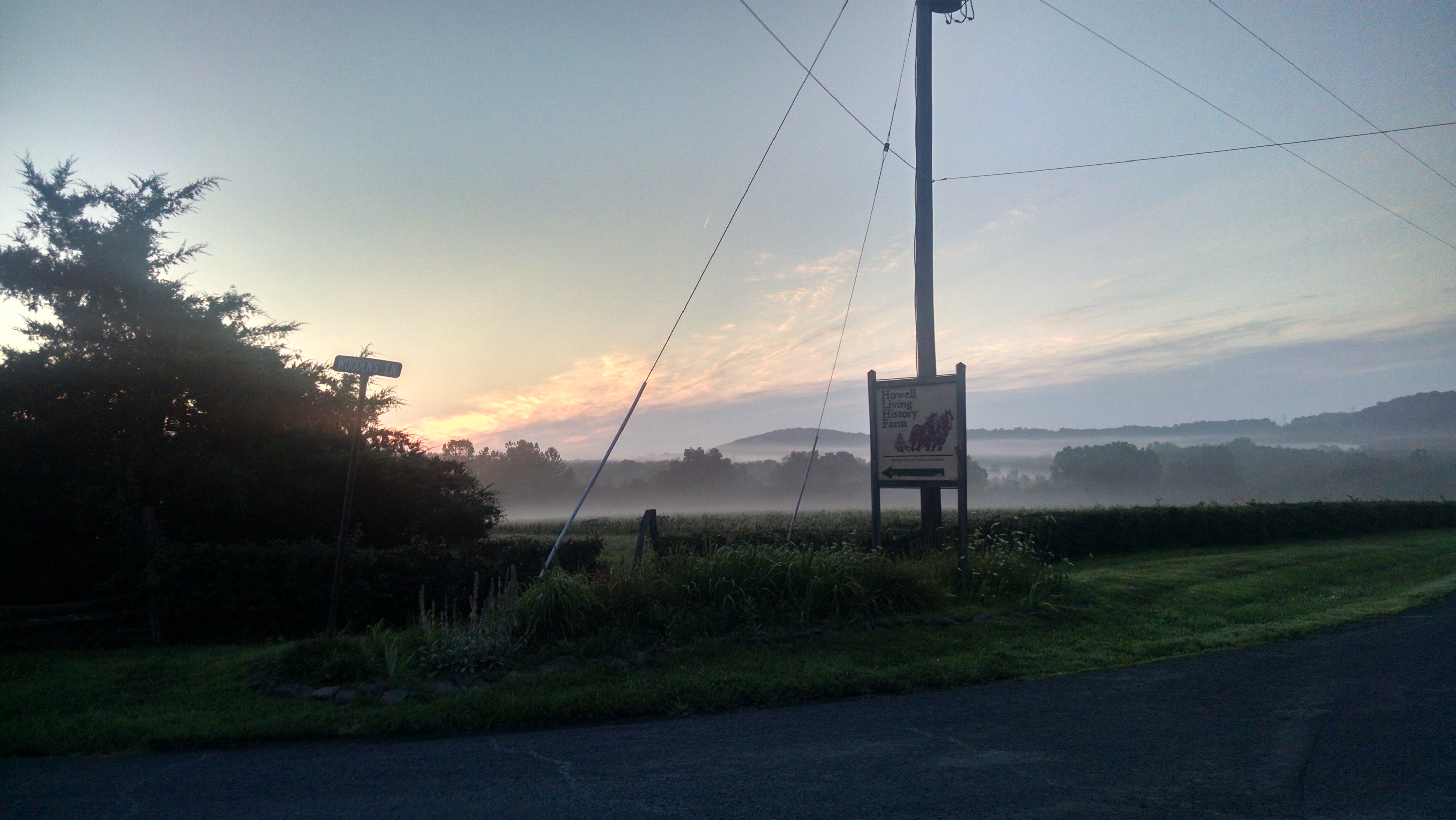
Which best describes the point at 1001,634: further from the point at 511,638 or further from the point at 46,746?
the point at 46,746

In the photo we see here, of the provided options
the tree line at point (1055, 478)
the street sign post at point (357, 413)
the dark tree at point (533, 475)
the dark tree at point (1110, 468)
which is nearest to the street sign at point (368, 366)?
the street sign post at point (357, 413)

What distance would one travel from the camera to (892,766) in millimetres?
5293

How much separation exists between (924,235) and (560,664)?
9.51 meters

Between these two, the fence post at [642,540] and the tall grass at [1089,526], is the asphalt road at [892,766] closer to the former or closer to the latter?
the fence post at [642,540]

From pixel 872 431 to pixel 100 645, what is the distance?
10901mm

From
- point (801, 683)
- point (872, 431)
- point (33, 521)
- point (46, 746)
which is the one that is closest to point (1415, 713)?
point (801, 683)

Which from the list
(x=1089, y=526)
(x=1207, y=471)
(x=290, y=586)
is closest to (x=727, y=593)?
(x=290, y=586)

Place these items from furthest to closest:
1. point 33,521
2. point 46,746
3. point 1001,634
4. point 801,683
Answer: point 33,521
point 1001,634
point 801,683
point 46,746

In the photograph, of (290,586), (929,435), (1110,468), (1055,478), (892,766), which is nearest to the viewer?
(892,766)

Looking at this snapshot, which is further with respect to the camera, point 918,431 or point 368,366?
point 918,431

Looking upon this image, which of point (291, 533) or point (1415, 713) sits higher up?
point (291, 533)

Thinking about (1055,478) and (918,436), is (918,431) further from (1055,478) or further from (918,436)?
(1055,478)

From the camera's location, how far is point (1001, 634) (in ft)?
30.2

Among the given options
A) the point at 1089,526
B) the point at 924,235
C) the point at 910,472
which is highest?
the point at 924,235
